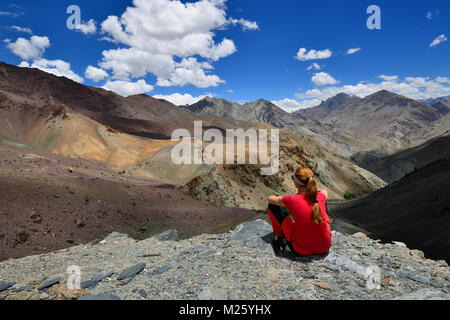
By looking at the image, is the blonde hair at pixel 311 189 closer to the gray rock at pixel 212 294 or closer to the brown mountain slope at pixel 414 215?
the gray rock at pixel 212 294

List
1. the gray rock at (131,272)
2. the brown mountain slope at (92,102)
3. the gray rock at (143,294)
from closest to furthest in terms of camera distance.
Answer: the gray rock at (143,294)
the gray rock at (131,272)
the brown mountain slope at (92,102)

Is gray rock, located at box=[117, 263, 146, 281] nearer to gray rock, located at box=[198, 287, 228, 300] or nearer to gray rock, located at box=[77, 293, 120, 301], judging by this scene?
gray rock, located at box=[77, 293, 120, 301]

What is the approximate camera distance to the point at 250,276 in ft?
→ 14.2

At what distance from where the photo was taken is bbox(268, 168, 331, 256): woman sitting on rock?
443cm

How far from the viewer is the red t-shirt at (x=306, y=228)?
4445mm

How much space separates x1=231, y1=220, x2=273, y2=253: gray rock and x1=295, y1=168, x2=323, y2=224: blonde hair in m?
1.38

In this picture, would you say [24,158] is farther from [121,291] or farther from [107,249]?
[121,291]

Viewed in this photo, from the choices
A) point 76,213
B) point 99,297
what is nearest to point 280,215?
point 99,297

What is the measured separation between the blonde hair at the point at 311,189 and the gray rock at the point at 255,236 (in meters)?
1.38

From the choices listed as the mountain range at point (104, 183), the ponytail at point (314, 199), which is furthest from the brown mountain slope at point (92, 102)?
the ponytail at point (314, 199)

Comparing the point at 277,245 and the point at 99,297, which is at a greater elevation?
the point at 277,245

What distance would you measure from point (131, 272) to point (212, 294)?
1947 mm

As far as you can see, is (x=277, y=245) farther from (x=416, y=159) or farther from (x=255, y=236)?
(x=416, y=159)
